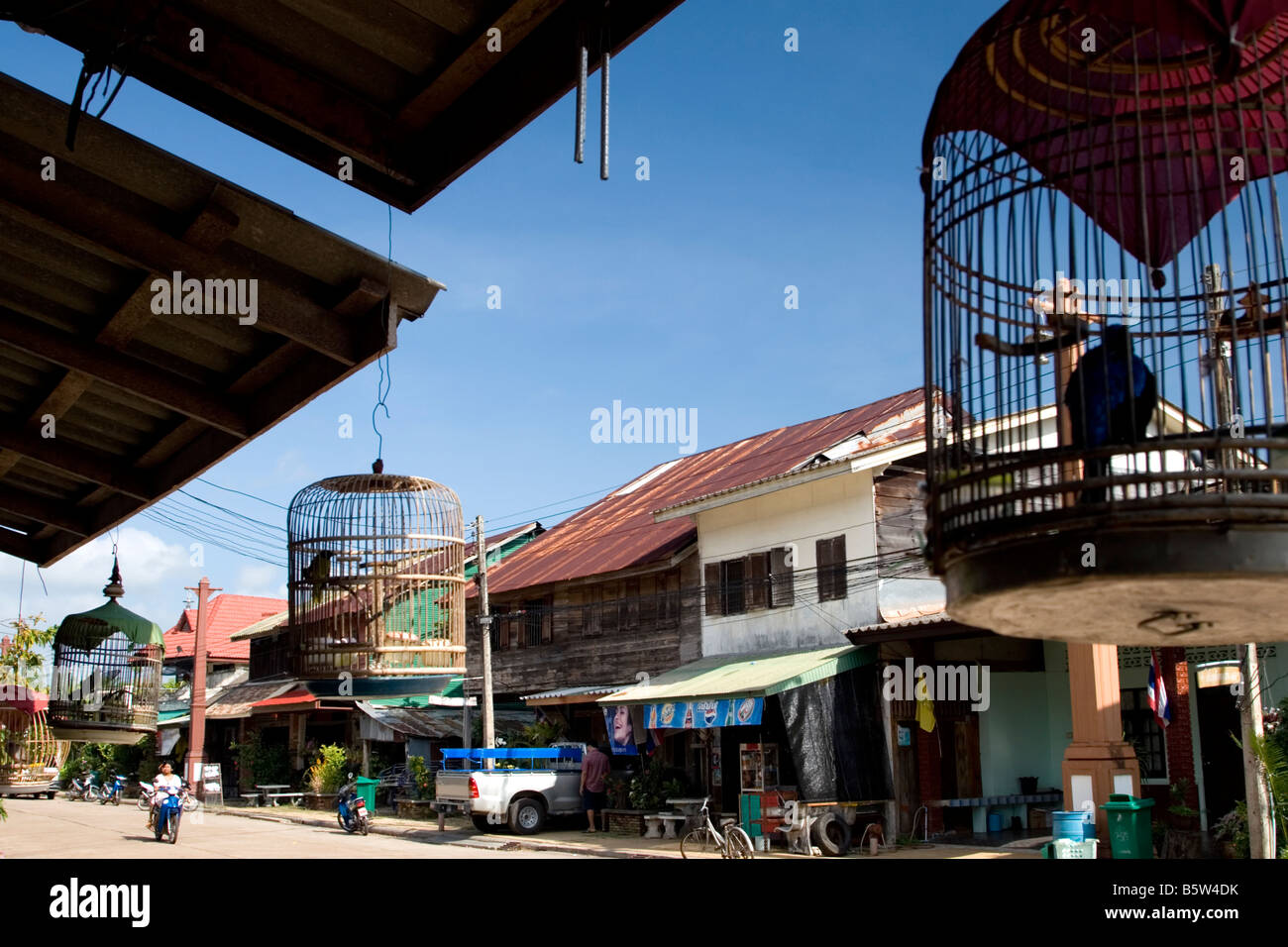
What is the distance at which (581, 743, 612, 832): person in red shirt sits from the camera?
872 inches

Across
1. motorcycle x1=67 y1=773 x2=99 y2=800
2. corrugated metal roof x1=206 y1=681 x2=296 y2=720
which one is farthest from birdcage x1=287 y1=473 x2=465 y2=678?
motorcycle x1=67 y1=773 x2=99 y2=800

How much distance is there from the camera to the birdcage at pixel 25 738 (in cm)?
1124

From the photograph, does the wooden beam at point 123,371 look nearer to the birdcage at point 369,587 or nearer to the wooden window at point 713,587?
the birdcage at point 369,587

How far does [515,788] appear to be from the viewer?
2142cm

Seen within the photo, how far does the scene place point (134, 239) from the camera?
5.05 metres

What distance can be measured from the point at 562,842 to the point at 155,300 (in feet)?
51.8

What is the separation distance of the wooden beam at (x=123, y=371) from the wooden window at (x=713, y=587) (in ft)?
53.8

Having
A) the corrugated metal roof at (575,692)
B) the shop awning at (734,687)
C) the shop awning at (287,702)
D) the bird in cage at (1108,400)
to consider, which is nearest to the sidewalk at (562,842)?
the shop awning at (734,687)

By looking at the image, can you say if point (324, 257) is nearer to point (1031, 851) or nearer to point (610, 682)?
point (1031, 851)

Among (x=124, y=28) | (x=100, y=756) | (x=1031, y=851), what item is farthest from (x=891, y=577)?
(x=100, y=756)

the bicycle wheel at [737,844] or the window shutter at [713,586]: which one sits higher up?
the window shutter at [713,586]

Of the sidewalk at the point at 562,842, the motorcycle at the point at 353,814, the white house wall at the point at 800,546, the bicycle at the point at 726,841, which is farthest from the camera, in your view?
the motorcycle at the point at 353,814

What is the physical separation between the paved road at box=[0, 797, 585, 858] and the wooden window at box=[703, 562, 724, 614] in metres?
5.77
